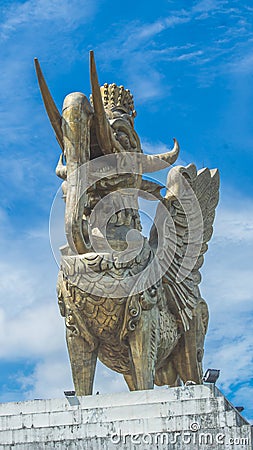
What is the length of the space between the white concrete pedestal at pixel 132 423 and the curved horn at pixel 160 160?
15.2 ft

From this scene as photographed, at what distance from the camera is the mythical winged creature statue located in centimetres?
1736

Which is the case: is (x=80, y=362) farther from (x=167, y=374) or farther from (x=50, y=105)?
(x=50, y=105)

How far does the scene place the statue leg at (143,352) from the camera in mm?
17359

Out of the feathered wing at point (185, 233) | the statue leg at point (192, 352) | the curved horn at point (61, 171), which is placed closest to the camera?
the curved horn at point (61, 171)

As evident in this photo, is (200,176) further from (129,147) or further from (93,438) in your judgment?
(93,438)

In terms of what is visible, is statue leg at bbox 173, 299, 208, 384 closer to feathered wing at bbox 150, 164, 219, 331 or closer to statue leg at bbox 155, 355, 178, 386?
statue leg at bbox 155, 355, 178, 386

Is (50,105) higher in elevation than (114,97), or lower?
lower

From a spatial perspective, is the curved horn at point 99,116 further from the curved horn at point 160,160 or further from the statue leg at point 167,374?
the statue leg at point 167,374

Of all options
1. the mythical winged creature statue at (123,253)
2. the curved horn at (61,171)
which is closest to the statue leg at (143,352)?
the mythical winged creature statue at (123,253)

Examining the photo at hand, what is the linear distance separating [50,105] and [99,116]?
2.61ft

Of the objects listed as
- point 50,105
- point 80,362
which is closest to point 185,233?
point 80,362

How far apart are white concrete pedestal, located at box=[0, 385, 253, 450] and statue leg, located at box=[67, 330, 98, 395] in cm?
184

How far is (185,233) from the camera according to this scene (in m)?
19.3

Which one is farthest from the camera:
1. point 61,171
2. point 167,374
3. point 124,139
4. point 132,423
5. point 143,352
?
point 167,374
